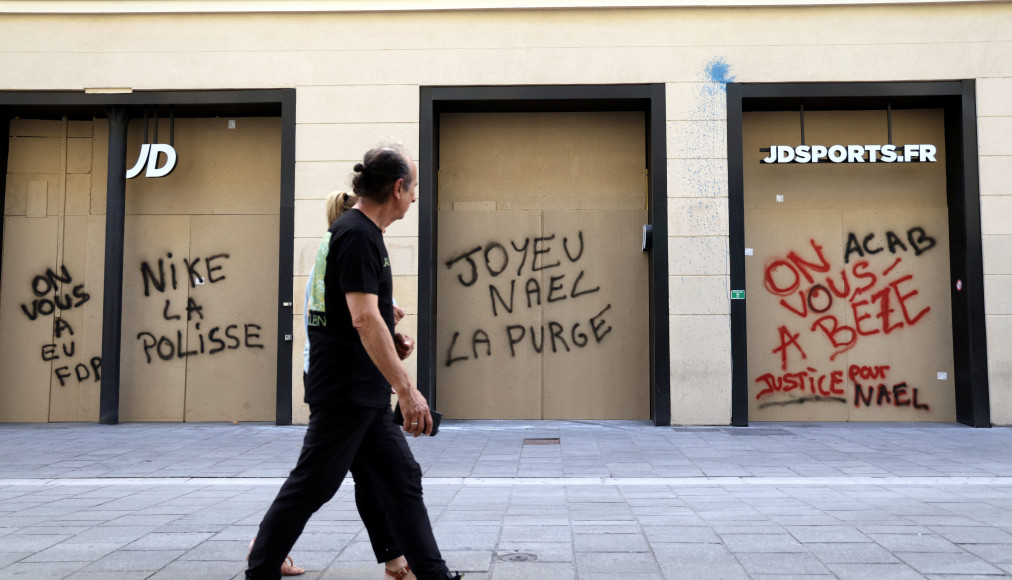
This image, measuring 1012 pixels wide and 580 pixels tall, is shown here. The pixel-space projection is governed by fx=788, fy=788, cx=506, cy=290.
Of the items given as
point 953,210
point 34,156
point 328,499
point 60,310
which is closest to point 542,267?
point 953,210

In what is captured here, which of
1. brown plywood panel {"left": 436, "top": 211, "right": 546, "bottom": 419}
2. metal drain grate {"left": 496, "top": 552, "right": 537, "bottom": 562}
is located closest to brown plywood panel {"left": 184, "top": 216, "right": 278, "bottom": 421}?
brown plywood panel {"left": 436, "top": 211, "right": 546, "bottom": 419}

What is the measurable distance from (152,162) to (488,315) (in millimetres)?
4885

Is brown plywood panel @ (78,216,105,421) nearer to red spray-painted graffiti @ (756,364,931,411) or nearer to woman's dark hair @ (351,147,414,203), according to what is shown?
red spray-painted graffiti @ (756,364,931,411)

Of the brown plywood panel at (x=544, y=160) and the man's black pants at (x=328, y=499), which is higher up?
the brown plywood panel at (x=544, y=160)

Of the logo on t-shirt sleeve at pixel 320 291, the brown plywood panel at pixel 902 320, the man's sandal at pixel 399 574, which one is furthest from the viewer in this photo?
the brown plywood panel at pixel 902 320

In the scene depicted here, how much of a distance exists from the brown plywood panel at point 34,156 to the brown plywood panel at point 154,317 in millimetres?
1379

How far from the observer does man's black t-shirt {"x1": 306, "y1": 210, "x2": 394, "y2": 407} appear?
2.85 metres

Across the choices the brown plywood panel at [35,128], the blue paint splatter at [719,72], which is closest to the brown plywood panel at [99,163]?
the brown plywood panel at [35,128]

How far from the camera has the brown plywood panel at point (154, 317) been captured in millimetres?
10672

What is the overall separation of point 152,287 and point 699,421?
24.6 ft

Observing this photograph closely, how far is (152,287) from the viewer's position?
10812 mm

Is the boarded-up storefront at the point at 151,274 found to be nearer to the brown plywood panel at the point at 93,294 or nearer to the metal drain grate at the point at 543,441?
the brown plywood panel at the point at 93,294

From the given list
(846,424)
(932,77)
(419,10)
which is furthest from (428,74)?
(846,424)

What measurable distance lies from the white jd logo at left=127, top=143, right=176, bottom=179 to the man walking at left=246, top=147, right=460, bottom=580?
8.44 m
